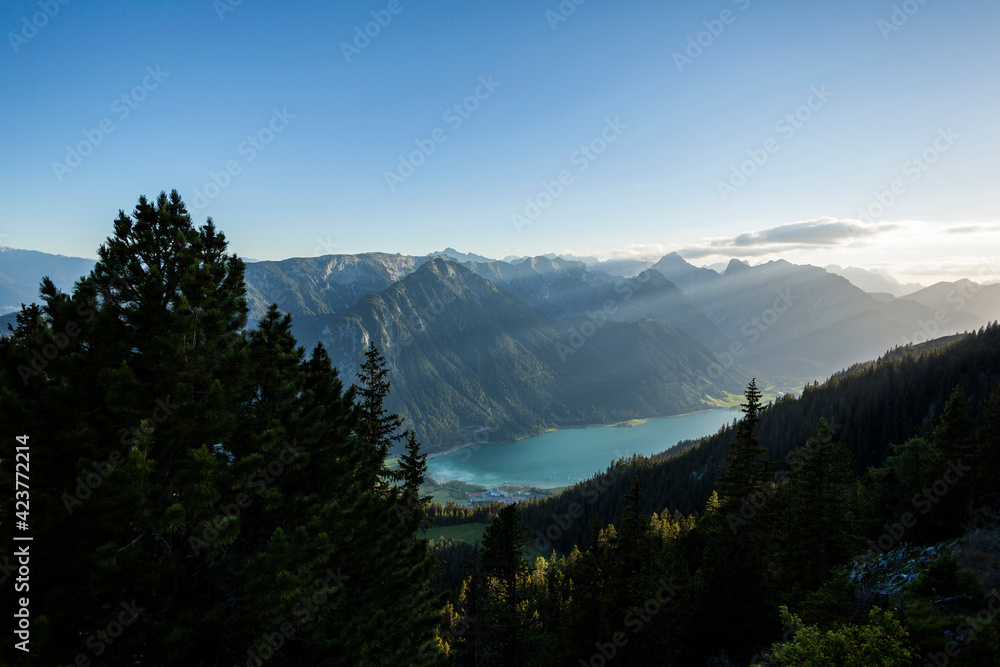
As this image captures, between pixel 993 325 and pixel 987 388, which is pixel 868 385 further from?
pixel 993 325

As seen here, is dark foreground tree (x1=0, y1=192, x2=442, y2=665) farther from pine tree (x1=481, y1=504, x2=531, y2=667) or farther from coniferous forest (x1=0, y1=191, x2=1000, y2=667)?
pine tree (x1=481, y1=504, x2=531, y2=667)

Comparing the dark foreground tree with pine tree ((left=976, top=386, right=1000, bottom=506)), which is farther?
pine tree ((left=976, top=386, right=1000, bottom=506))

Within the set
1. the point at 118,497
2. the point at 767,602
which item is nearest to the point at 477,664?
the point at 767,602

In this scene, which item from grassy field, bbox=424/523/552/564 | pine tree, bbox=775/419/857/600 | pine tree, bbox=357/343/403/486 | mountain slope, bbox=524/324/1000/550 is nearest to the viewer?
pine tree, bbox=357/343/403/486

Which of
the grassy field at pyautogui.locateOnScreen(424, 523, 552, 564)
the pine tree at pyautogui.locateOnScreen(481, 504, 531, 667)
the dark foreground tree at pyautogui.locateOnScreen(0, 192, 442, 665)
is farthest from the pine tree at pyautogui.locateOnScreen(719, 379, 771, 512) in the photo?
the grassy field at pyautogui.locateOnScreen(424, 523, 552, 564)

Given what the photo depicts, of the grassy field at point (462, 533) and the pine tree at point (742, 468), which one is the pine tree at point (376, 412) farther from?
the grassy field at point (462, 533)

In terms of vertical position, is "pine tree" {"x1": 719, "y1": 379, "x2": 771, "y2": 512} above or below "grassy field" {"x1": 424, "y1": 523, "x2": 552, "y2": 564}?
above

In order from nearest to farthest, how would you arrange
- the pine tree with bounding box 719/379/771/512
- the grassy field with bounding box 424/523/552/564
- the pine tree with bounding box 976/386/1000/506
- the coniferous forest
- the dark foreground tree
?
the dark foreground tree
the coniferous forest
the pine tree with bounding box 976/386/1000/506
the pine tree with bounding box 719/379/771/512
the grassy field with bounding box 424/523/552/564

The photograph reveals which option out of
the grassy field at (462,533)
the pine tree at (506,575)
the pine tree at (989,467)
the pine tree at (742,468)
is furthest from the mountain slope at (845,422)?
the pine tree at (506,575)
